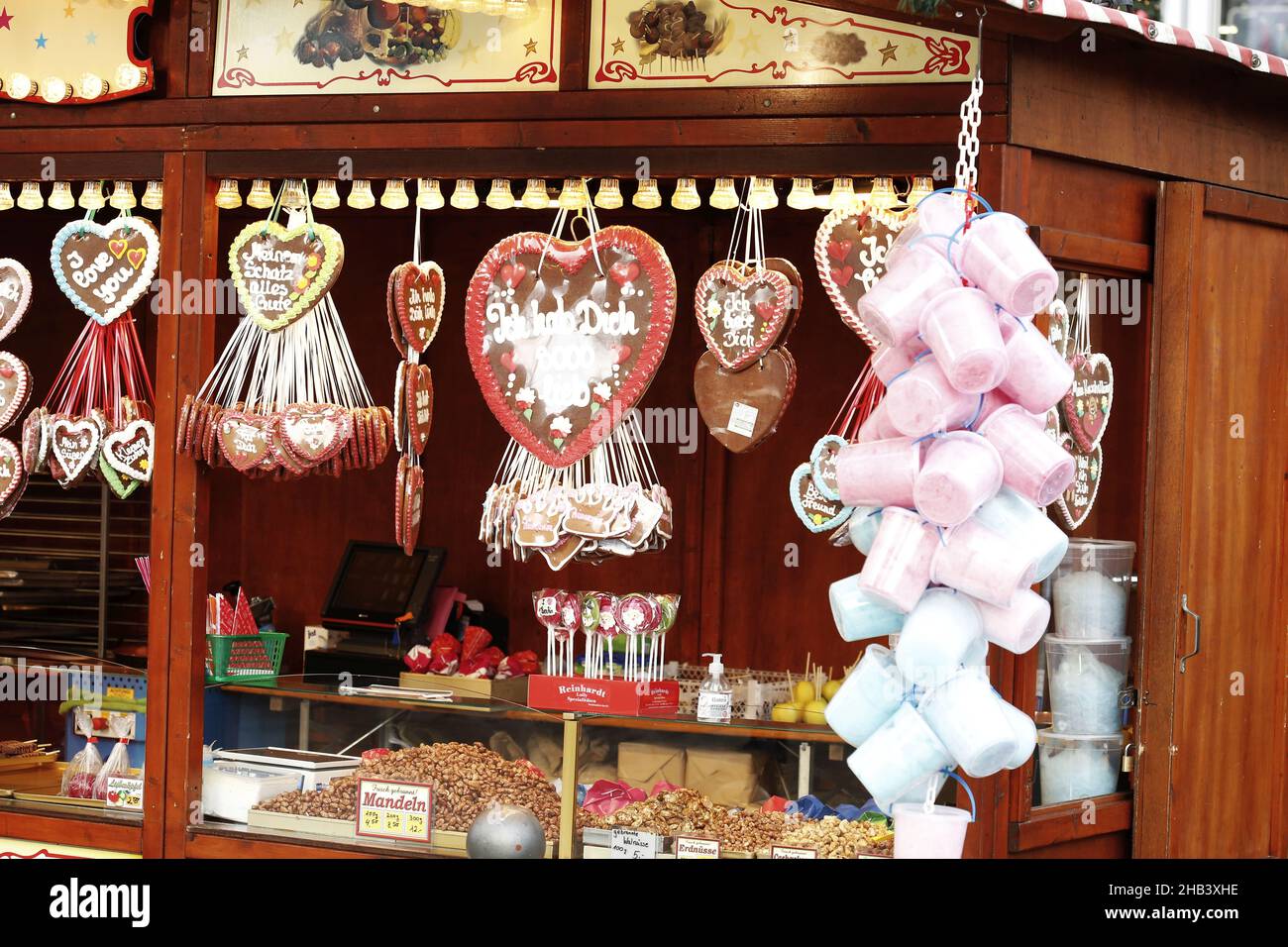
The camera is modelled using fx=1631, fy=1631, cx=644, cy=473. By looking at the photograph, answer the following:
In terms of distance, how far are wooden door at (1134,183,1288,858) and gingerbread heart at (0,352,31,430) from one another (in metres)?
3.48

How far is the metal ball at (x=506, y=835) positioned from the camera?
4.44 metres

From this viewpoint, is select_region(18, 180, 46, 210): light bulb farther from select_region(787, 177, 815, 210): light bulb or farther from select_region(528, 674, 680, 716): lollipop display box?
select_region(787, 177, 815, 210): light bulb

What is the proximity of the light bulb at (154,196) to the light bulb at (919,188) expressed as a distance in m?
2.25

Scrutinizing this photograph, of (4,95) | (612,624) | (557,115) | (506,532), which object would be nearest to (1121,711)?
(612,624)

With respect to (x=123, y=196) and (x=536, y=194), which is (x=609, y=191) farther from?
(x=123, y=196)

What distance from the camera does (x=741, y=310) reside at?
4.59 m

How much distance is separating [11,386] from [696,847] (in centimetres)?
262

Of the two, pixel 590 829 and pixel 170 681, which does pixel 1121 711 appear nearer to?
pixel 590 829

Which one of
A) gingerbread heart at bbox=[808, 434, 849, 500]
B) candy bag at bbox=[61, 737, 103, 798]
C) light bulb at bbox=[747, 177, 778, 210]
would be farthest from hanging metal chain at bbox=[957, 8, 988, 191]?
candy bag at bbox=[61, 737, 103, 798]

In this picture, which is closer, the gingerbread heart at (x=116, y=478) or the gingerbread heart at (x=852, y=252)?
the gingerbread heart at (x=852, y=252)

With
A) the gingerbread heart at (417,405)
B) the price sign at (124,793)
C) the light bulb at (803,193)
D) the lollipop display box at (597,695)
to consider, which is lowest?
the price sign at (124,793)

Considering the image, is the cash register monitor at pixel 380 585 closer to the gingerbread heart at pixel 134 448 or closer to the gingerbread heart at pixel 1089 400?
the gingerbread heart at pixel 134 448

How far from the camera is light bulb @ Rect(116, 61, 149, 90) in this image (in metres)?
4.87

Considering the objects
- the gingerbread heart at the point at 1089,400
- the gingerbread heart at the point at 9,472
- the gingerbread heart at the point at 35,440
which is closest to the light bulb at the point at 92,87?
the gingerbread heart at the point at 35,440
